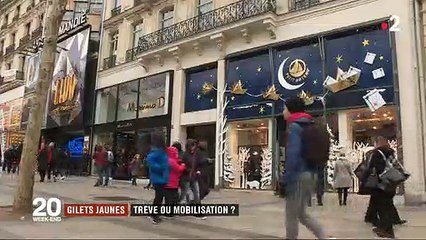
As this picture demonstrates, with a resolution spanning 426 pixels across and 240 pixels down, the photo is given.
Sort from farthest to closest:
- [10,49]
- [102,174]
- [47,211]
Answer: [10,49], [102,174], [47,211]

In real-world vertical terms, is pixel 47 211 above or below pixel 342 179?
below

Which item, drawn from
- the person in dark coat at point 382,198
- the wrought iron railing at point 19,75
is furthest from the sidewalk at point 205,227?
the wrought iron railing at point 19,75

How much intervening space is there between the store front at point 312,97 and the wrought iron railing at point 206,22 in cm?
158

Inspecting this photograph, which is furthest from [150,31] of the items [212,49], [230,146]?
[230,146]

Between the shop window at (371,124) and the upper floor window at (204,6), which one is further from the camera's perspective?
the upper floor window at (204,6)

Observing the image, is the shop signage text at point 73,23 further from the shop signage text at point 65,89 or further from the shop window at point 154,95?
the shop window at point 154,95

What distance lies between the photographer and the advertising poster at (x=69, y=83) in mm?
26344

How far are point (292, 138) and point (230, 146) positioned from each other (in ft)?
41.0

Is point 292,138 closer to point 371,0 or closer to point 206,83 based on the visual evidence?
point 371,0

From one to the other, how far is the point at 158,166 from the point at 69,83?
69.6ft

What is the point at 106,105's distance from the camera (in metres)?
25.2

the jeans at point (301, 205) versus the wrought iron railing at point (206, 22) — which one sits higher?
the wrought iron railing at point (206, 22)

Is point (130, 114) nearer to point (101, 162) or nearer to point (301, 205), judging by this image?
point (101, 162)

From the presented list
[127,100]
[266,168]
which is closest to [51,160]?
[127,100]
